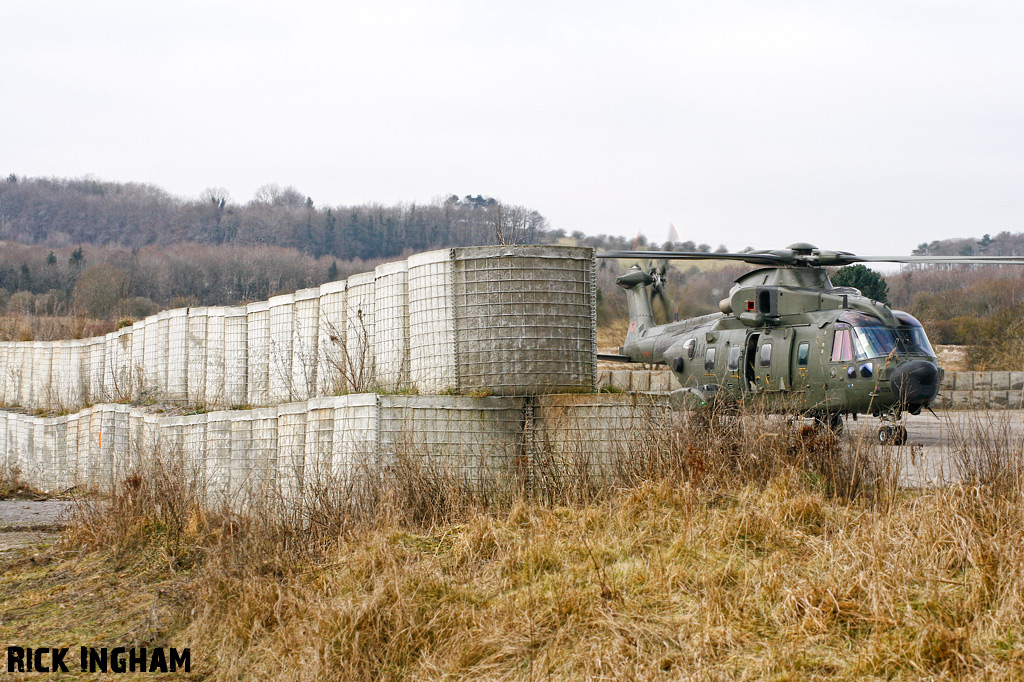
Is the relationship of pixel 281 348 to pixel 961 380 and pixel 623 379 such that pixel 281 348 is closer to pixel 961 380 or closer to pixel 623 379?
pixel 623 379

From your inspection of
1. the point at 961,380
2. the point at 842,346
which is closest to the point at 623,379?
the point at 961,380

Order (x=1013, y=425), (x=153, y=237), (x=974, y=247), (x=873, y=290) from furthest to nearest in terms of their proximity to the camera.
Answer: (x=153, y=237), (x=974, y=247), (x=873, y=290), (x=1013, y=425)

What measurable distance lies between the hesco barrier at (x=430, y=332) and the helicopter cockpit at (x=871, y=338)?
771cm

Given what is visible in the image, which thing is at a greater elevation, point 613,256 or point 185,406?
point 613,256

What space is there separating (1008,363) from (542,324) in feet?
87.1

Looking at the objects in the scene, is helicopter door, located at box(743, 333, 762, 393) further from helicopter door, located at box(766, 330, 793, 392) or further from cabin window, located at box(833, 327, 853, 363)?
cabin window, located at box(833, 327, 853, 363)

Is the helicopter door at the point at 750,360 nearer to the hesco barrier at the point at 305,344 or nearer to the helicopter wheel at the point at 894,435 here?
the hesco barrier at the point at 305,344

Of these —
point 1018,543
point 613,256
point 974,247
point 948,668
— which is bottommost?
point 948,668

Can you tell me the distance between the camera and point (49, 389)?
23.6 metres

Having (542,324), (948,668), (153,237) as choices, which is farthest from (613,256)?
(153,237)

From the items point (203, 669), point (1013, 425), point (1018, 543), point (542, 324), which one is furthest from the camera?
point (542, 324)

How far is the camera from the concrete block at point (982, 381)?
26344 millimetres

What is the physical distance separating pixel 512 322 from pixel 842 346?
8533 millimetres

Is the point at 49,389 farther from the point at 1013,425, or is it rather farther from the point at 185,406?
the point at 1013,425
